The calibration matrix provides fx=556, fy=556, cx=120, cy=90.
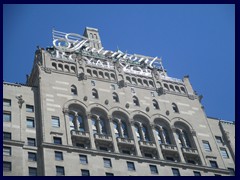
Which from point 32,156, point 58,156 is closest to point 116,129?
point 58,156

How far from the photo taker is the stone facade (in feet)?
218

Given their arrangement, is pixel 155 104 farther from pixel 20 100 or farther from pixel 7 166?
pixel 7 166

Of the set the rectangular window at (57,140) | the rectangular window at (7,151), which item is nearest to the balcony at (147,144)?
the rectangular window at (57,140)

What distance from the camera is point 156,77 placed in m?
86.9

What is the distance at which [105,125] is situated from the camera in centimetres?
7469

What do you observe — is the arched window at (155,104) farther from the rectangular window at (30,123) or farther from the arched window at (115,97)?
the rectangular window at (30,123)

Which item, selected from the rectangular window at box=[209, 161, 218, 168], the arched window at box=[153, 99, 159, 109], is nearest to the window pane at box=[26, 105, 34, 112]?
the arched window at box=[153, 99, 159, 109]

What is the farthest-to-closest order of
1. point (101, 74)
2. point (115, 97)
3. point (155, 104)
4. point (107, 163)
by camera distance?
point (101, 74)
point (155, 104)
point (115, 97)
point (107, 163)

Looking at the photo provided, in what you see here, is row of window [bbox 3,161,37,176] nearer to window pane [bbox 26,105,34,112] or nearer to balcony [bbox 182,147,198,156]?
window pane [bbox 26,105,34,112]

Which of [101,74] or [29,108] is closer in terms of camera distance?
[29,108]

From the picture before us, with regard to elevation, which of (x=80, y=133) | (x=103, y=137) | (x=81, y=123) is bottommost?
(x=103, y=137)

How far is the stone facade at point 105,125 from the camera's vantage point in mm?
66500
